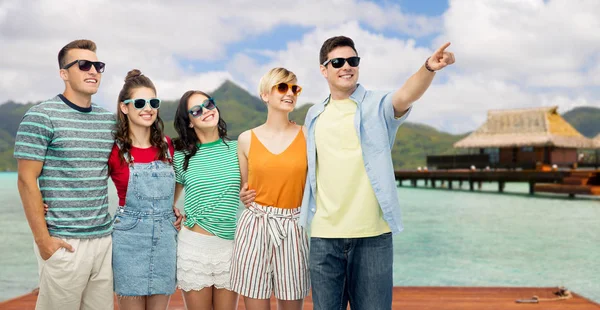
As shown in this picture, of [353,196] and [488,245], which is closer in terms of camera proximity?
[353,196]

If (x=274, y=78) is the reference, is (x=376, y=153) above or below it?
below

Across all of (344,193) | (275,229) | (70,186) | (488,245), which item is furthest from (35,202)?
(488,245)

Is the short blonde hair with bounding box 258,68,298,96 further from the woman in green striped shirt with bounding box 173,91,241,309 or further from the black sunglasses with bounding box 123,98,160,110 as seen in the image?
the black sunglasses with bounding box 123,98,160,110

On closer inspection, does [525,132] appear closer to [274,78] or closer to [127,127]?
[274,78]

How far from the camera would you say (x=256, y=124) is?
13862cm

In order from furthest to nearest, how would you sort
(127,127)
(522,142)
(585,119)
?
(585,119) → (522,142) → (127,127)

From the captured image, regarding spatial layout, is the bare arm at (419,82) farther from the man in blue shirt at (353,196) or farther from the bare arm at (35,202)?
the bare arm at (35,202)

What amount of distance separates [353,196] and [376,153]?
243mm

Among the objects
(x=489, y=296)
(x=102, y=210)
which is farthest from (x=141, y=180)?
(x=489, y=296)

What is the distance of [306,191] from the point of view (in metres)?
2.77

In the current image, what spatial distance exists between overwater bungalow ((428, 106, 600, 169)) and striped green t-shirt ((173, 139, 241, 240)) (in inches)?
1375

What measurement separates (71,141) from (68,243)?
19.7 inches

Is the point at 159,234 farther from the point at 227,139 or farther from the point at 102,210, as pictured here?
the point at 227,139

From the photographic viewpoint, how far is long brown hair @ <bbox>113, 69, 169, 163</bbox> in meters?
2.85
